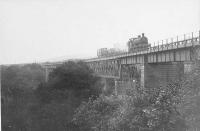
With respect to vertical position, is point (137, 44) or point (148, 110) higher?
point (137, 44)

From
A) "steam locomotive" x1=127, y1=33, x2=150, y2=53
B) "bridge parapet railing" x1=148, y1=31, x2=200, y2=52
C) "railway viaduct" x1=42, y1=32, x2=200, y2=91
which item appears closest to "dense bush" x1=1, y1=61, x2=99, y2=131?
"railway viaduct" x1=42, y1=32, x2=200, y2=91

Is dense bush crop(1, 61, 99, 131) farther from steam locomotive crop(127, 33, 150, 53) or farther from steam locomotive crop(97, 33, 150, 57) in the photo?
steam locomotive crop(127, 33, 150, 53)

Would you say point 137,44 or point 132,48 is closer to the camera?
point 137,44

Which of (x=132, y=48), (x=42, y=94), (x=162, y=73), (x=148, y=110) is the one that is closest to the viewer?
(x=148, y=110)

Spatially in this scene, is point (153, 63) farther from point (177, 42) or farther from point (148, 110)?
point (148, 110)

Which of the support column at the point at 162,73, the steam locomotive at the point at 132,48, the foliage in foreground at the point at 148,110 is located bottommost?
the foliage in foreground at the point at 148,110

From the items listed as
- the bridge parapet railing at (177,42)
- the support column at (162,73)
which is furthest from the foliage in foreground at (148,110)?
the bridge parapet railing at (177,42)

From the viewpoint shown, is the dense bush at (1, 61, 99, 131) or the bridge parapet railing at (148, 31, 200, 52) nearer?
the bridge parapet railing at (148, 31, 200, 52)

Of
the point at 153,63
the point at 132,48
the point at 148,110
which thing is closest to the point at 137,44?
the point at 132,48

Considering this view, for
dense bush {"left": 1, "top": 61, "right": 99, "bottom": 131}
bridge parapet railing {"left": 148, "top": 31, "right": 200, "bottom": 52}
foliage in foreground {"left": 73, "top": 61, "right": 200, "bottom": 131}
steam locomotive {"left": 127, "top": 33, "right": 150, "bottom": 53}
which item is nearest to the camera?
foliage in foreground {"left": 73, "top": 61, "right": 200, "bottom": 131}

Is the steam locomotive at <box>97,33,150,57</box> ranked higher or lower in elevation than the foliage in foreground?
higher

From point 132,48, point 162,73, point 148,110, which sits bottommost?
point 148,110

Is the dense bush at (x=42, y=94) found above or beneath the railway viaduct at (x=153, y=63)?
beneath

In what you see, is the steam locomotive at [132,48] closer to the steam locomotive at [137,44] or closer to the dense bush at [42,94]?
the steam locomotive at [137,44]
